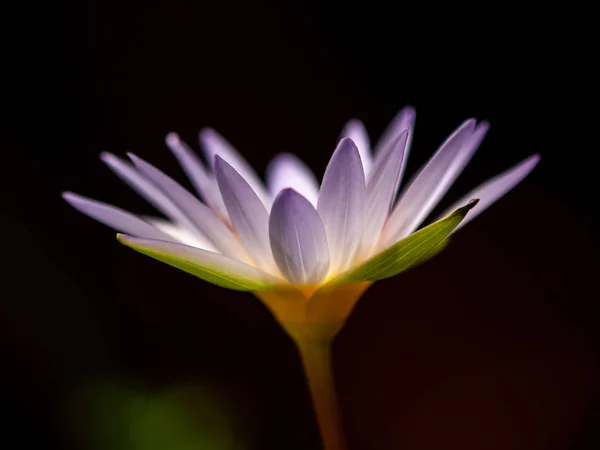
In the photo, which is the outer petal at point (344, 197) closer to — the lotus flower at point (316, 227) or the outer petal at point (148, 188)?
the lotus flower at point (316, 227)

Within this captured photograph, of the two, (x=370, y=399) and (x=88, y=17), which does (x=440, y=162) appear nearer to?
(x=370, y=399)

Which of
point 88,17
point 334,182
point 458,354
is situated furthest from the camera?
point 88,17

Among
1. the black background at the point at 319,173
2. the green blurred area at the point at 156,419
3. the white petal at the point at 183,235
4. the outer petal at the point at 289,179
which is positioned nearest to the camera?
the white petal at the point at 183,235

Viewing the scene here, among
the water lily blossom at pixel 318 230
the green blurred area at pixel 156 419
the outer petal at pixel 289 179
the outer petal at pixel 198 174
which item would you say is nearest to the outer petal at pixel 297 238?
the water lily blossom at pixel 318 230

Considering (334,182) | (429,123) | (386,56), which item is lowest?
(334,182)

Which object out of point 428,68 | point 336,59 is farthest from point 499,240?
point 336,59

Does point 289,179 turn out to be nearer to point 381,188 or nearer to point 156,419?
point 381,188
